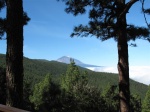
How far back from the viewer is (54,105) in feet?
136

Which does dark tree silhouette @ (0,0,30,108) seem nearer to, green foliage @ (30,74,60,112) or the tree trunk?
the tree trunk

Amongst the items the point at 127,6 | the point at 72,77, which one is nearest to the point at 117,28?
the point at 127,6

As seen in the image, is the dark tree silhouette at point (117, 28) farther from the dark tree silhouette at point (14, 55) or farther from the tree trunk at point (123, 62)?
the dark tree silhouette at point (14, 55)

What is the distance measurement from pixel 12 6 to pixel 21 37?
0.64 meters

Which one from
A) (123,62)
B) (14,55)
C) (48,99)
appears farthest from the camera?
(48,99)

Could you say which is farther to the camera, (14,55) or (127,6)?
(127,6)

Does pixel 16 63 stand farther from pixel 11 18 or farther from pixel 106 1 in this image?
pixel 106 1

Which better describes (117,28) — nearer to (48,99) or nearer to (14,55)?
A: (14,55)

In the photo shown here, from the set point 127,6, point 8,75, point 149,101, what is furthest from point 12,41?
point 149,101

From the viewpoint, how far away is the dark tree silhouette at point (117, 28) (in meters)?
8.80

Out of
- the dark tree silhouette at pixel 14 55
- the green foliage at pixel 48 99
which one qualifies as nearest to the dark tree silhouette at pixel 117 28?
the dark tree silhouette at pixel 14 55

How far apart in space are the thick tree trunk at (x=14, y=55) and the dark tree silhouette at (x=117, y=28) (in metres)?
3.81

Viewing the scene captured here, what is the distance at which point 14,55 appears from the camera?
5.79m

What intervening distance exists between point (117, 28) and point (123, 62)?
108cm
